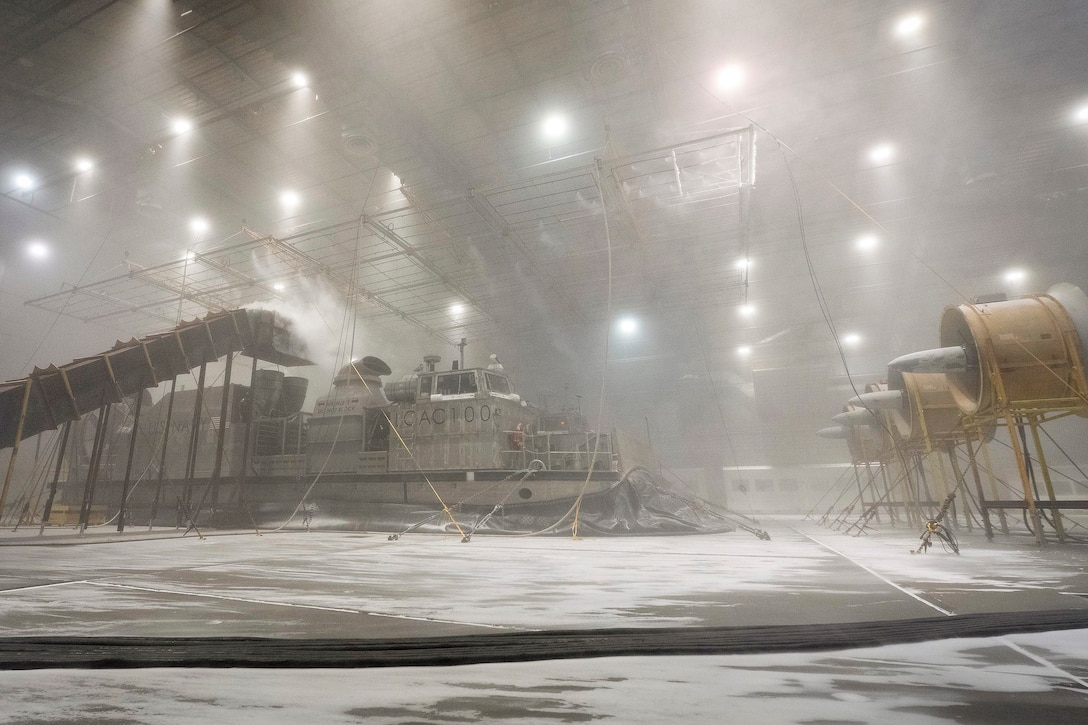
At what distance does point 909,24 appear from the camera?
8.71m

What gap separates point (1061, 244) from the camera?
14516mm

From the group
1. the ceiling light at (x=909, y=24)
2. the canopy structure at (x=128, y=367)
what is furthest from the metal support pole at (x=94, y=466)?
the ceiling light at (x=909, y=24)

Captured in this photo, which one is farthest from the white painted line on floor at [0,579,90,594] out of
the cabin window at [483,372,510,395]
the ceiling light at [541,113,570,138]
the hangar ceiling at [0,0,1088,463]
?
the ceiling light at [541,113,570,138]

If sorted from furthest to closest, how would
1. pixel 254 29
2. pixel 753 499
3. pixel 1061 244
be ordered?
1. pixel 753 499
2. pixel 1061 244
3. pixel 254 29

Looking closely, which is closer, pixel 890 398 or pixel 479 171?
pixel 890 398

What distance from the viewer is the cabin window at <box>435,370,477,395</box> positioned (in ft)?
37.5

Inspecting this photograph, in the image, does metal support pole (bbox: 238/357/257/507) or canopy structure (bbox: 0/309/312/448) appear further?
metal support pole (bbox: 238/357/257/507)

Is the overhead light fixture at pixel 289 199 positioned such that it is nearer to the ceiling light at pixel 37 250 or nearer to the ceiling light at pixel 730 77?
the ceiling light at pixel 37 250

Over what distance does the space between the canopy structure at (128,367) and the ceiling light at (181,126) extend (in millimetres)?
4647

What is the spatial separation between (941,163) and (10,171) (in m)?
24.7

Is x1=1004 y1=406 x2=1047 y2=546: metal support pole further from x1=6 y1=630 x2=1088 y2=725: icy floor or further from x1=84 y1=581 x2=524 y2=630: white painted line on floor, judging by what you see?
x1=84 y1=581 x2=524 y2=630: white painted line on floor

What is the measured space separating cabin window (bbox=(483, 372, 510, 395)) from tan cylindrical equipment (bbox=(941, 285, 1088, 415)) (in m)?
9.30

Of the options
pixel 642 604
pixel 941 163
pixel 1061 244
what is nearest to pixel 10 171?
pixel 642 604

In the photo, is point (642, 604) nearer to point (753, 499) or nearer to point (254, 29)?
point (254, 29)
